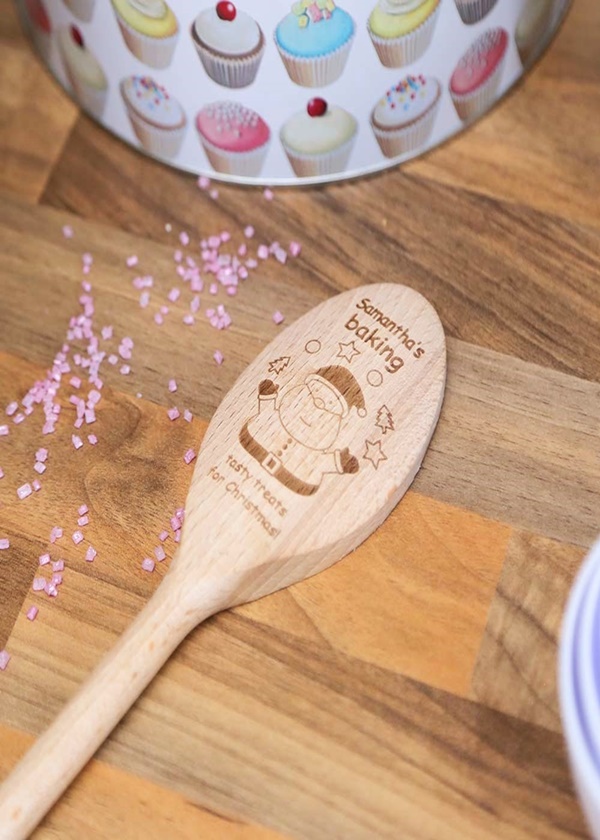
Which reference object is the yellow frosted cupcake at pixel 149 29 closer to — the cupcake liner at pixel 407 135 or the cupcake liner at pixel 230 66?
the cupcake liner at pixel 230 66

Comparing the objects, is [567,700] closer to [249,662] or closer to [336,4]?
[249,662]

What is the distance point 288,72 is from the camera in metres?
0.57

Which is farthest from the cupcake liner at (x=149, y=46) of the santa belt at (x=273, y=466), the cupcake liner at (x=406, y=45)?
the santa belt at (x=273, y=466)

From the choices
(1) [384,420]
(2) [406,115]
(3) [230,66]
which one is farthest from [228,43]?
(1) [384,420]

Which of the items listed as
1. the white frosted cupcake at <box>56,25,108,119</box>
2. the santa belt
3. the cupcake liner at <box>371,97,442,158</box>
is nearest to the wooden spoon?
the santa belt

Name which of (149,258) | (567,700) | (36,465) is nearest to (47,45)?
(149,258)

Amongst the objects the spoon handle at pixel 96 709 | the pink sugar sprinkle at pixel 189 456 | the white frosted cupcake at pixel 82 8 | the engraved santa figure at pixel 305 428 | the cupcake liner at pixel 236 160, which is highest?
the white frosted cupcake at pixel 82 8

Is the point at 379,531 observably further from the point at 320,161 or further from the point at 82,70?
the point at 82,70

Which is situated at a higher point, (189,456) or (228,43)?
(228,43)

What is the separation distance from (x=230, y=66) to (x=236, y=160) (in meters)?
0.07

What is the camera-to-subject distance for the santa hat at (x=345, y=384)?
1.82 feet

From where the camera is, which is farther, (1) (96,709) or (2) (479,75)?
(2) (479,75)

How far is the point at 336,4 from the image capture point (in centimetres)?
54

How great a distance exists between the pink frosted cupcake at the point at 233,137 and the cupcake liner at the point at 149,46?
0.04 metres
